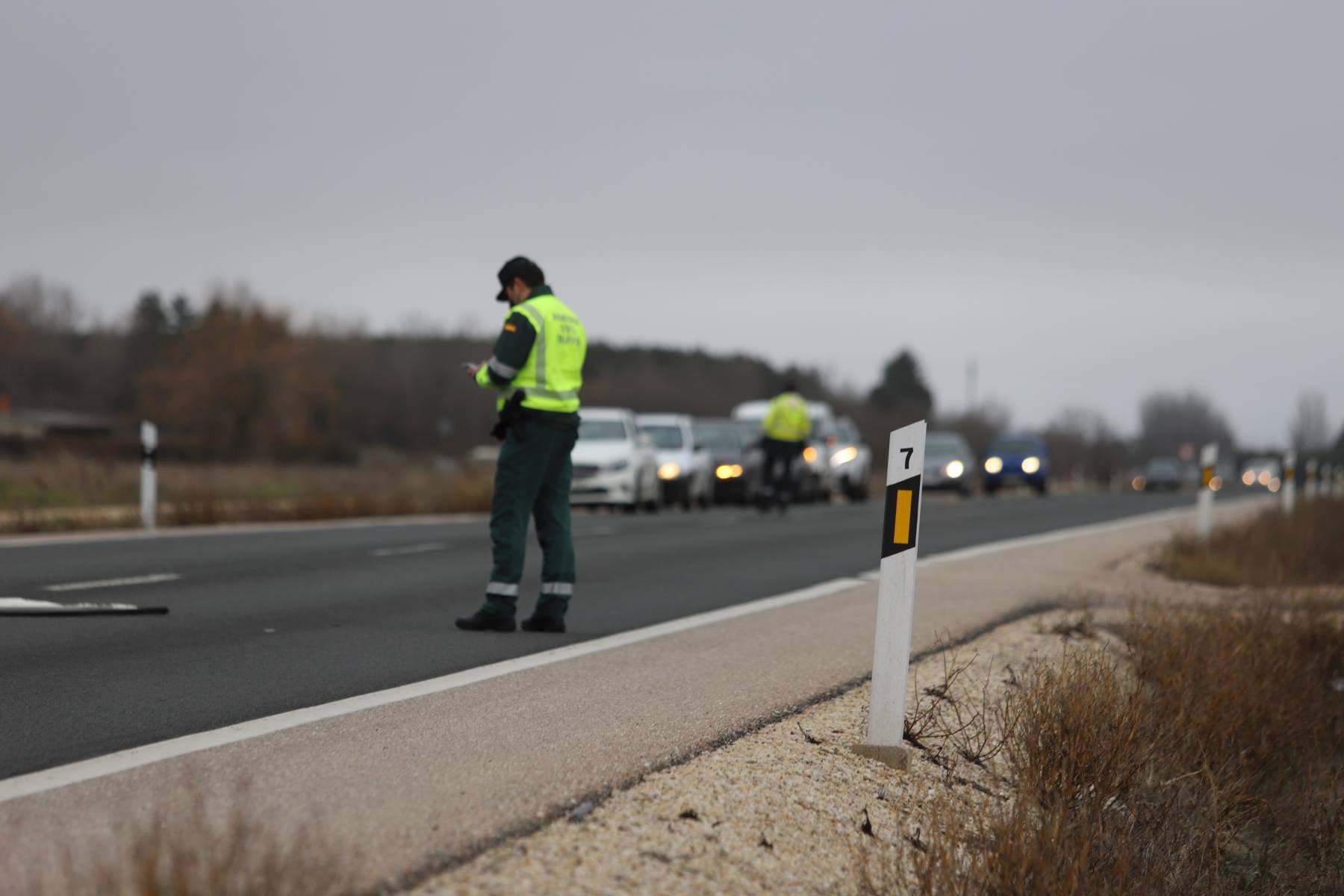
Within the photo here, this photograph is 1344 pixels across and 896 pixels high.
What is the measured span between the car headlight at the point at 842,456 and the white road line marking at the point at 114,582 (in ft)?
79.6

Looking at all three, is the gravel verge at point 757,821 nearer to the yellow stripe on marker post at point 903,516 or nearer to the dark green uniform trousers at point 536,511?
the yellow stripe on marker post at point 903,516

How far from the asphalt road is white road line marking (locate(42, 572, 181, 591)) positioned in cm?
9

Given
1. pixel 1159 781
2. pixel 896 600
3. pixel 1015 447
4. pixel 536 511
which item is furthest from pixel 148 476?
pixel 1015 447

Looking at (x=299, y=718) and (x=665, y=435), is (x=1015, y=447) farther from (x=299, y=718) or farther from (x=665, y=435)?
(x=299, y=718)

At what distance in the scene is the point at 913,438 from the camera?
5090mm

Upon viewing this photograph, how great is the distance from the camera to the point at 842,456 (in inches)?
1380

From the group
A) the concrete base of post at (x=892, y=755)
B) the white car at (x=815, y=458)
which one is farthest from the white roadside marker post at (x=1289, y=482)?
the concrete base of post at (x=892, y=755)

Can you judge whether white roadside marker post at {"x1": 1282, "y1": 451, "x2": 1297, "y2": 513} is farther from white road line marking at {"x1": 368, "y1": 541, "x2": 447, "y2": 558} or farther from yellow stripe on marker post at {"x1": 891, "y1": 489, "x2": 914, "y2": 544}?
yellow stripe on marker post at {"x1": 891, "y1": 489, "x2": 914, "y2": 544}

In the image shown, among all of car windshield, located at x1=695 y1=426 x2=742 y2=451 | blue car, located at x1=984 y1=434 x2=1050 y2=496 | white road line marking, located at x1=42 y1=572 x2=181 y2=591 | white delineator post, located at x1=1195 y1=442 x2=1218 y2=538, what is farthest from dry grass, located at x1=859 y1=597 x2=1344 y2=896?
blue car, located at x1=984 y1=434 x2=1050 y2=496

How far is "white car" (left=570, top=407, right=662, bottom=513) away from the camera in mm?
25203

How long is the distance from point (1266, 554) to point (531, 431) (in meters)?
10.6

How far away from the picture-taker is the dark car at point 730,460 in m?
30.2

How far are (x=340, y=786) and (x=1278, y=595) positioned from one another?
7.74 metres

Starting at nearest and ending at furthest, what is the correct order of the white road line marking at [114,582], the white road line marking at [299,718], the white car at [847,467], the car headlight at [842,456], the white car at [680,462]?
the white road line marking at [299,718] < the white road line marking at [114,582] < the white car at [680,462] < the white car at [847,467] < the car headlight at [842,456]
